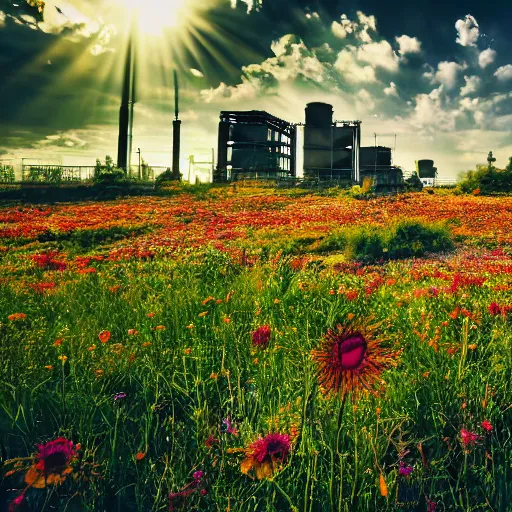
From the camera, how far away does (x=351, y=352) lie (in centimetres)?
128

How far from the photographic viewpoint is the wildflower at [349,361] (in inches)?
50.5

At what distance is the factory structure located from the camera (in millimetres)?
54375

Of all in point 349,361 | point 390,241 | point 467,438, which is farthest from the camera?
point 390,241

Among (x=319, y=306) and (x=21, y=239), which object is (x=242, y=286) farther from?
(x=21, y=239)

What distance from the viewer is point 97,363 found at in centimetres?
321

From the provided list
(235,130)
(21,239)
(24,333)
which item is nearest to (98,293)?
(24,333)

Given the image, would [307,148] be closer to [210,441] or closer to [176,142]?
[176,142]

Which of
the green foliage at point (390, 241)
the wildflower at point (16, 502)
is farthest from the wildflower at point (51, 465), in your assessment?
the green foliage at point (390, 241)

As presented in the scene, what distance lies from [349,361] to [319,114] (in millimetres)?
57788

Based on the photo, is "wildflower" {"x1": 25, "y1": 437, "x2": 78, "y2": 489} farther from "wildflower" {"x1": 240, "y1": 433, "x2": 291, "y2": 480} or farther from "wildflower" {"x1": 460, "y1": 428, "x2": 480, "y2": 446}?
"wildflower" {"x1": 460, "y1": 428, "x2": 480, "y2": 446}

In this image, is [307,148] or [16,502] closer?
[16,502]

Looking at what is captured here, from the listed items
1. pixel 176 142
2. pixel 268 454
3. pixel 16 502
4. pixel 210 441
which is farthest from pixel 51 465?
pixel 176 142

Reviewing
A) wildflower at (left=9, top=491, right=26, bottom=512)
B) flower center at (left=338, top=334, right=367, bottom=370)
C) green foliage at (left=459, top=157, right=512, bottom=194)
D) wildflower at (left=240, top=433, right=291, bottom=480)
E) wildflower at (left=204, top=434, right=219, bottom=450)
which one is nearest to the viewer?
flower center at (left=338, top=334, right=367, bottom=370)

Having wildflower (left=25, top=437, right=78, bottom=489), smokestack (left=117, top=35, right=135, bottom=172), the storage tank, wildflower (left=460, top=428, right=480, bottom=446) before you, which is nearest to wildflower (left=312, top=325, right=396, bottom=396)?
wildflower (left=25, top=437, right=78, bottom=489)
